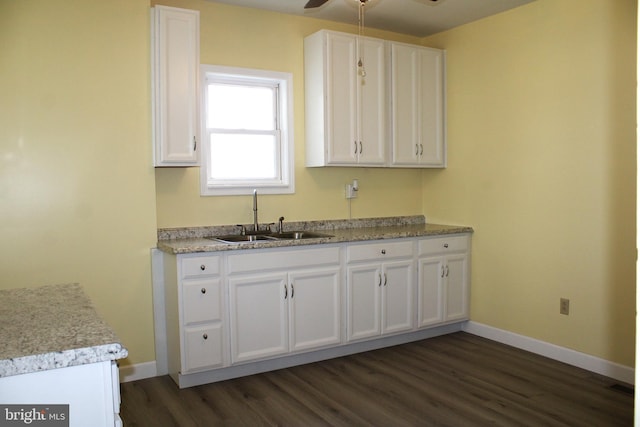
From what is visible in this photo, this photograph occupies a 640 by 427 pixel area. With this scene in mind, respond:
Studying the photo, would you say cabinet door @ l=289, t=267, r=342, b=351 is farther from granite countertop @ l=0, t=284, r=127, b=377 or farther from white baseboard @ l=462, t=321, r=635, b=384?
granite countertop @ l=0, t=284, r=127, b=377

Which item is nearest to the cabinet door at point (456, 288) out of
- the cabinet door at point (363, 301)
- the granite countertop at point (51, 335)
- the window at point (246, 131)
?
the cabinet door at point (363, 301)

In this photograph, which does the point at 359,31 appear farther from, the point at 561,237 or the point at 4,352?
the point at 4,352

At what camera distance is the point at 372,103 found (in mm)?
4352

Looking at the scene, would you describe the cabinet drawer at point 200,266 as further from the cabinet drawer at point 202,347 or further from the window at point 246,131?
the window at point 246,131

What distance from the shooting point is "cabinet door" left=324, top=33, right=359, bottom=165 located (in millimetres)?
4160

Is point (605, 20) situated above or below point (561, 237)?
above

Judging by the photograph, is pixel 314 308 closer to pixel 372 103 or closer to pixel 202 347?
pixel 202 347

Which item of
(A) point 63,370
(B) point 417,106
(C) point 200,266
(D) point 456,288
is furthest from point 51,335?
(B) point 417,106

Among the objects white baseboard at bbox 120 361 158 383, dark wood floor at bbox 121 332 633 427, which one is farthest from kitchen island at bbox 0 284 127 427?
white baseboard at bbox 120 361 158 383

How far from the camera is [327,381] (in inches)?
139

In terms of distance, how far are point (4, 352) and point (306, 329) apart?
2612 millimetres

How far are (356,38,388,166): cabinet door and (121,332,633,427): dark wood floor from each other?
1542 millimetres

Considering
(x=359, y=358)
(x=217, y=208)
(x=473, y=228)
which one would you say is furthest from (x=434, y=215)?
(x=217, y=208)

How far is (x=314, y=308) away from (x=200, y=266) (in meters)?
0.86
